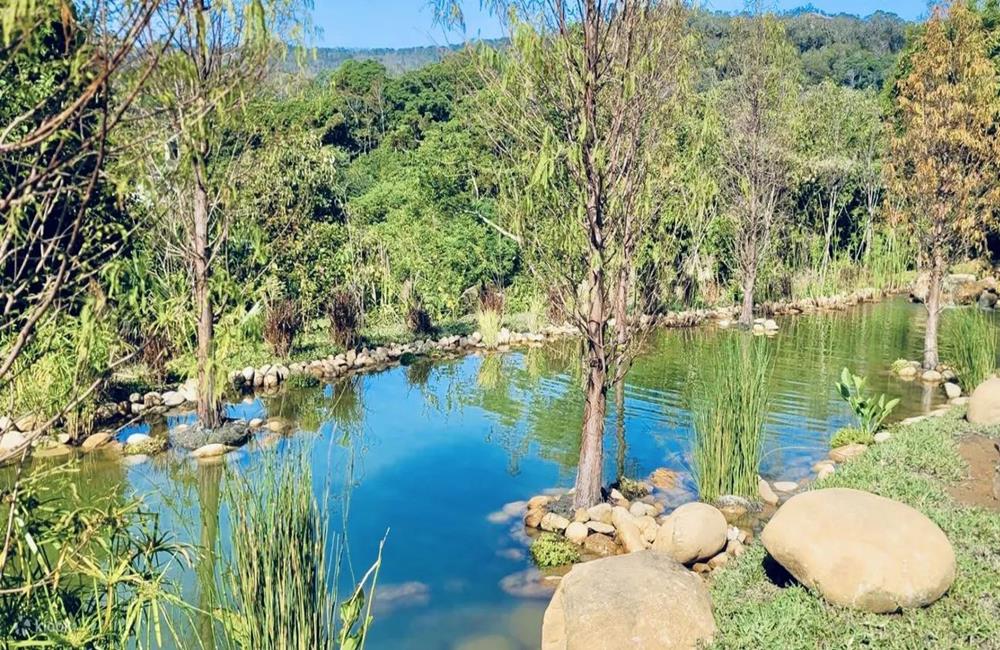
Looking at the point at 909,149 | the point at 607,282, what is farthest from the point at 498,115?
the point at 909,149

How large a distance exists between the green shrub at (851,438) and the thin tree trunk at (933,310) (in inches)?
155

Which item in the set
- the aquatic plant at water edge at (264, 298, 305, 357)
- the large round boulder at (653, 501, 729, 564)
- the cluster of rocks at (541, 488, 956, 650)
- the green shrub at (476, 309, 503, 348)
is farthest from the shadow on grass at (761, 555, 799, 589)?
the green shrub at (476, 309, 503, 348)

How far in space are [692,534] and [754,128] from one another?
12.0m

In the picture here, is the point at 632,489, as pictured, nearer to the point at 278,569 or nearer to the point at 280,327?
the point at 278,569

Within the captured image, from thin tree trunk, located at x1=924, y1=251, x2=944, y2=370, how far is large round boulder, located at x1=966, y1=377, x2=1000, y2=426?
138 inches

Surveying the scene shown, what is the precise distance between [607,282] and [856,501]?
2.80m

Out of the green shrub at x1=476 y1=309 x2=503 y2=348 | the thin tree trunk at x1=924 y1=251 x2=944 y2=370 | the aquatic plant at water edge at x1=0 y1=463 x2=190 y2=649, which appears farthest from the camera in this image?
the green shrub at x1=476 y1=309 x2=503 y2=348

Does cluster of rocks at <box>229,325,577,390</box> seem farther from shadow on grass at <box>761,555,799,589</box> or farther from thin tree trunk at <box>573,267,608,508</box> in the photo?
shadow on grass at <box>761,555,799,589</box>

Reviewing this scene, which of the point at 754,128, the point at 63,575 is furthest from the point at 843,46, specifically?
the point at 63,575

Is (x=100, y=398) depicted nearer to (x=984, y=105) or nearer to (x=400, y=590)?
(x=400, y=590)

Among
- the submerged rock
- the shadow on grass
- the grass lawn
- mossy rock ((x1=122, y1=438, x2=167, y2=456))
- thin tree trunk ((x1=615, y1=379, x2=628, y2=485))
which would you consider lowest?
thin tree trunk ((x1=615, y1=379, x2=628, y2=485))

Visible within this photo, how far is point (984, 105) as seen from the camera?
10812mm

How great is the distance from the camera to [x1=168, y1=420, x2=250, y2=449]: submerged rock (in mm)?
8542

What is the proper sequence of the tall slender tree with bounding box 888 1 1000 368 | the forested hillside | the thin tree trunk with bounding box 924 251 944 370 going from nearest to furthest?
1. the tall slender tree with bounding box 888 1 1000 368
2. the thin tree trunk with bounding box 924 251 944 370
3. the forested hillside
